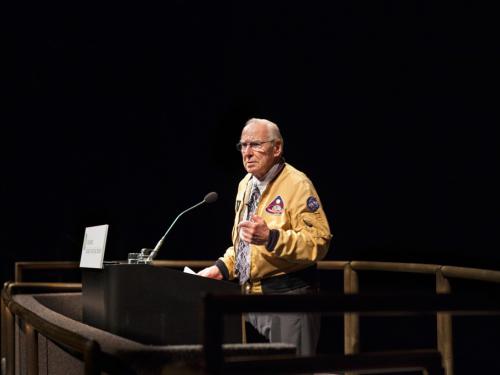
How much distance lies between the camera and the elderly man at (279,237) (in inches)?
101

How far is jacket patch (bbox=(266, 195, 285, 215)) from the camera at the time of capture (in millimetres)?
2676

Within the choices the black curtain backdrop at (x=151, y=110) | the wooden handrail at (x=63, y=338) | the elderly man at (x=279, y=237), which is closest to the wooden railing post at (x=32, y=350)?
the wooden handrail at (x=63, y=338)

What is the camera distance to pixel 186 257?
9641 millimetres

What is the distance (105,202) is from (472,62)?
327 inches

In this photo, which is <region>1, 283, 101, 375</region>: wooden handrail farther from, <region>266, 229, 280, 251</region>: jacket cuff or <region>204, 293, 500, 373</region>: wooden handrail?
<region>266, 229, 280, 251</region>: jacket cuff

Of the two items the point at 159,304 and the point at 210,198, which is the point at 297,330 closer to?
the point at 210,198

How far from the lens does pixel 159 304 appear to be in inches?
77.7

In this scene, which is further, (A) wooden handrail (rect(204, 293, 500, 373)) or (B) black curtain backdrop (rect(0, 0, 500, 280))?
(B) black curtain backdrop (rect(0, 0, 500, 280))

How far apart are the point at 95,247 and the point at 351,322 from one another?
58.9 inches

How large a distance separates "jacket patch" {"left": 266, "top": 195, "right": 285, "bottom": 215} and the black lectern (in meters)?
0.70

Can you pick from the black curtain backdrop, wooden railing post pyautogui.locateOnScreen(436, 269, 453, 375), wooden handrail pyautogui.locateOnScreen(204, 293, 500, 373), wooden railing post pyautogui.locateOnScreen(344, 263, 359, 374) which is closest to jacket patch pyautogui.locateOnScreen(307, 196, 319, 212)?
wooden railing post pyautogui.locateOnScreen(436, 269, 453, 375)

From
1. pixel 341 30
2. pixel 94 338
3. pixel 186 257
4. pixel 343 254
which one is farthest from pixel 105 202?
pixel 94 338

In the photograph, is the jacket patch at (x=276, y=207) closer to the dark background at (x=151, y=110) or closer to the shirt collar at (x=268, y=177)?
the shirt collar at (x=268, y=177)

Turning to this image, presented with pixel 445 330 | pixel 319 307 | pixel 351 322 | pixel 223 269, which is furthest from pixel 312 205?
pixel 319 307
